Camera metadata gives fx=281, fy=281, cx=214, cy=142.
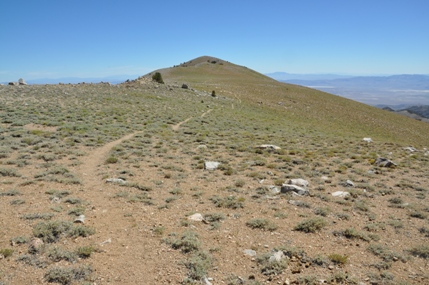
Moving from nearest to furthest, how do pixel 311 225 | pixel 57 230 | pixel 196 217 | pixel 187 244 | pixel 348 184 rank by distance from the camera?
pixel 187 244, pixel 57 230, pixel 311 225, pixel 196 217, pixel 348 184

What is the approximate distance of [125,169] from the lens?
1338cm

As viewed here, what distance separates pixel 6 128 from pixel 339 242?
71.9 ft

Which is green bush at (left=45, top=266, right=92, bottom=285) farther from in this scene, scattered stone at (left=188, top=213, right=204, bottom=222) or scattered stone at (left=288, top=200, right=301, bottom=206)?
scattered stone at (left=288, top=200, right=301, bottom=206)

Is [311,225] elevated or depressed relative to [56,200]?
depressed

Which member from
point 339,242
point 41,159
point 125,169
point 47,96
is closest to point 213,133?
point 125,169

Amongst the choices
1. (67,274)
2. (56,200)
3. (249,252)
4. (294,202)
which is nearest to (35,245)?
(67,274)

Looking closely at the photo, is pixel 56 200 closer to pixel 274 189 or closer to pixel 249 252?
pixel 249 252

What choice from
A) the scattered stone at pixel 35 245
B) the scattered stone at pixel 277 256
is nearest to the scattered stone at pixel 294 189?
the scattered stone at pixel 277 256

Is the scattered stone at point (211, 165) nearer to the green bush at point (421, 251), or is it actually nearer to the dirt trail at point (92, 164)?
the dirt trail at point (92, 164)

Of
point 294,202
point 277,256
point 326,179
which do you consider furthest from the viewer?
point 326,179

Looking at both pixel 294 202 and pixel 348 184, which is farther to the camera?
pixel 348 184

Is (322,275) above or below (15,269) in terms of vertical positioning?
below

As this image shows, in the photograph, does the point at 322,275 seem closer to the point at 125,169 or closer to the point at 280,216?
the point at 280,216

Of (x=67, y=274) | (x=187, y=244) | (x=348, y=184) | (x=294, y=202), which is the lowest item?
(x=348, y=184)
